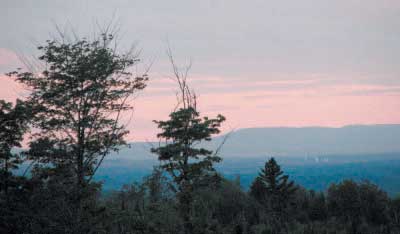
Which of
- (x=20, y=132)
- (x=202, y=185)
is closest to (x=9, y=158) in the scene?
(x=20, y=132)

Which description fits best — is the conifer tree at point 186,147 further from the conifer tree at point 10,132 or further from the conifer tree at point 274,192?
the conifer tree at point 274,192

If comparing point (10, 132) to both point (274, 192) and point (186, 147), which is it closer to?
point (186, 147)

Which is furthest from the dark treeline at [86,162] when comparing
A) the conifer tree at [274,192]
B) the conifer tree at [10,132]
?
the conifer tree at [274,192]

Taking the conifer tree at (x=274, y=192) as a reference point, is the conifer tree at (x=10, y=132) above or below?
above

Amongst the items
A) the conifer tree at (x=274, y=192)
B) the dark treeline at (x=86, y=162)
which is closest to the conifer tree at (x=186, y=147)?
the dark treeline at (x=86, y=162)

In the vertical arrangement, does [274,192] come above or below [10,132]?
below

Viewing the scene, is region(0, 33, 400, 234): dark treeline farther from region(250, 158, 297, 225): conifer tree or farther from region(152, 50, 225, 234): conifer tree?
region(250, 158, 297, 225): conifer tree

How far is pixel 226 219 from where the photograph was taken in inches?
1845

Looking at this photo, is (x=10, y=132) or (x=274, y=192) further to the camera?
(x=274, y=192)

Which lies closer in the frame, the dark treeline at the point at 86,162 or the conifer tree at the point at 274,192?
the dark treeline at the point at 86,162

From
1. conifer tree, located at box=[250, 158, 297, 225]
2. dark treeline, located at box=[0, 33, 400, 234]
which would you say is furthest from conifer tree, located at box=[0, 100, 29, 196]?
conifer tree, located at box=[250, 158, 297, 225]

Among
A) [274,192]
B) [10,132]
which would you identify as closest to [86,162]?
[10,132]

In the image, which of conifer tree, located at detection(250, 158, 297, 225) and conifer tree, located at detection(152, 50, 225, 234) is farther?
conifer tree, located at detection(250, 158, 297, 225)

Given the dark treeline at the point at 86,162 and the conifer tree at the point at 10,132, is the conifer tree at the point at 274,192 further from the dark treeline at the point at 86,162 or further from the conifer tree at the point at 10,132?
the conifer tree at the point at 10,132
